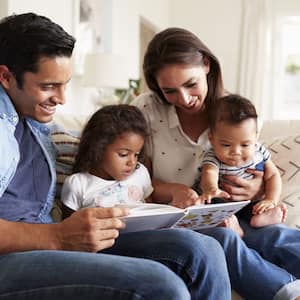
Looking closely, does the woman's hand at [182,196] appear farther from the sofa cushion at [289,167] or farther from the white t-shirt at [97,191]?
the sofa cushion at [289,167]

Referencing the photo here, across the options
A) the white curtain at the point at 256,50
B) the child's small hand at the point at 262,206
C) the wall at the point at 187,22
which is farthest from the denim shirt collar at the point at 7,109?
the white curtain at the point at 256,50

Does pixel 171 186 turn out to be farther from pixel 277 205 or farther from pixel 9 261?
pixel 9 261

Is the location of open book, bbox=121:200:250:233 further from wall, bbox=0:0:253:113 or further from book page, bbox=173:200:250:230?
wall, bbox=0:0:253:113

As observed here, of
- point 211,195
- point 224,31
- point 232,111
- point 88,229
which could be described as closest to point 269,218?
point 211,195

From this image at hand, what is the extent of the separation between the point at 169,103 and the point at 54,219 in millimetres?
572

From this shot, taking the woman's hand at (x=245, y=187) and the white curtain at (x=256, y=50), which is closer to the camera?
the woman's hand at (x=245, y=187)

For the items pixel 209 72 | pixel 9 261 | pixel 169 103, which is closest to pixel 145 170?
pixel 169 103

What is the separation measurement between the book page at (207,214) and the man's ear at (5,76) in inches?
22.1

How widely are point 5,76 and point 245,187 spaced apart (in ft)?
2.64

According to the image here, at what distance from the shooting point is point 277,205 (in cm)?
164

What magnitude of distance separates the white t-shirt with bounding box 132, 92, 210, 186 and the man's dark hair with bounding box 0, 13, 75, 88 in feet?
1.84

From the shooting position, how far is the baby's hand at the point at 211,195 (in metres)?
1.51

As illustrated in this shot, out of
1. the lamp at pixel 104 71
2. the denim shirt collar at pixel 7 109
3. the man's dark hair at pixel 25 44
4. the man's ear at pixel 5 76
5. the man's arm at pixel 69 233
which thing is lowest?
the man's arm at pixel 69 233

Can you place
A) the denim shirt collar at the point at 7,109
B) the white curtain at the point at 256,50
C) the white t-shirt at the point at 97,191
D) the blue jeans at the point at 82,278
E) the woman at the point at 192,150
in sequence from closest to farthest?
1. the blue jeans at the point at 82,278
2. the denim shirt collar at the point at 7,109
3. the woman at the point at 192,150
4. the white t-shirt at the point at 97,191
5. the white curtain at the point at 256,50
